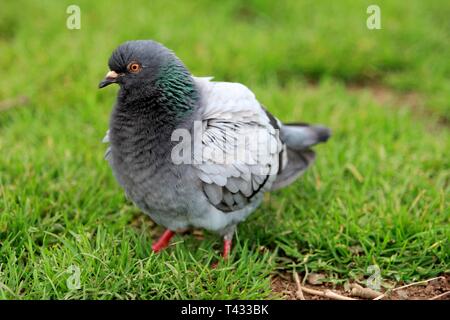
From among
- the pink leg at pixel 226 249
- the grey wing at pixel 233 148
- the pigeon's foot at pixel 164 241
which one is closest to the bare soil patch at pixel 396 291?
the pink leg at pixel 226 249

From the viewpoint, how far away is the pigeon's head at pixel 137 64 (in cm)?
410

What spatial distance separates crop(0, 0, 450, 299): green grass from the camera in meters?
4.16

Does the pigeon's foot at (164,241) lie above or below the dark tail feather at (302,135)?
Result: below

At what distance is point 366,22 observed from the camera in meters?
7.65

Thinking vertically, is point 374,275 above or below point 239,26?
below

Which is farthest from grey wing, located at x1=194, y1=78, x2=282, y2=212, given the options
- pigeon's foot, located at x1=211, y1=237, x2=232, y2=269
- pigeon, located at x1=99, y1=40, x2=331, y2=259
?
pigeon's foot, located at x1=211, y1=237, x2=232, y2=269

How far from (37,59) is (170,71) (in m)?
3.29

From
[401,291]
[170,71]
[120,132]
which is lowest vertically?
[401,291]

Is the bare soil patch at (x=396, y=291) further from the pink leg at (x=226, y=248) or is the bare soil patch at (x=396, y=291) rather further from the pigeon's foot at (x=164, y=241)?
the pigeon's foot at (x=164, y=241)

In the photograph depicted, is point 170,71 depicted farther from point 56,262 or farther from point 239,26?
point 239,26

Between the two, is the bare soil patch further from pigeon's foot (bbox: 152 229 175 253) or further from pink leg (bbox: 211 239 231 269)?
pigeon's foot (bbox: 152 229 175 253)
